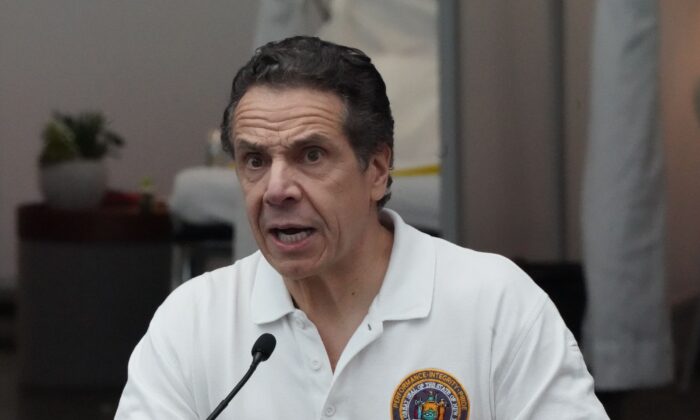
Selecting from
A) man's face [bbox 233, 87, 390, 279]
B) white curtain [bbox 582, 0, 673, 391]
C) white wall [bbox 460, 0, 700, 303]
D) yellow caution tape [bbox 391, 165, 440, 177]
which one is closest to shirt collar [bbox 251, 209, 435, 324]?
man's face [bbox 233, 87, 390, 279]

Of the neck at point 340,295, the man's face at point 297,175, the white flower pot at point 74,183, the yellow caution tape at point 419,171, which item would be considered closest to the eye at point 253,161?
the man's face at point 297,175

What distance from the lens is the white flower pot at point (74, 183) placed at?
4402 millimetres

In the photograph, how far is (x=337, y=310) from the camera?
2.40m

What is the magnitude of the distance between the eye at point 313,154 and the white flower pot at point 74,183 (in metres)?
2.22

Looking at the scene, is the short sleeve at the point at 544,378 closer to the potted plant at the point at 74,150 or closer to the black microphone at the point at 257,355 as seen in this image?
the black microphone at the point at 257,355

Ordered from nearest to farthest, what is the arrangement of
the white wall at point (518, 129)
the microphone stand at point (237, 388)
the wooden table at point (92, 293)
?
the microphone stand at point (237, 388) < the white wall at point (518, 129) < the wooden table at point (92, 293)

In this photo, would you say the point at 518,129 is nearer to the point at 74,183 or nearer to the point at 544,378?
the point at 74,183

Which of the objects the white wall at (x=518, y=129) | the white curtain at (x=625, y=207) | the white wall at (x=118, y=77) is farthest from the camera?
the white wall at (x=118, y=77)

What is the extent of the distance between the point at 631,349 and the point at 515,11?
89 centimetres

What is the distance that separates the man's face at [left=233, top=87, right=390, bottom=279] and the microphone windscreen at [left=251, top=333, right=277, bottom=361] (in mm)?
104

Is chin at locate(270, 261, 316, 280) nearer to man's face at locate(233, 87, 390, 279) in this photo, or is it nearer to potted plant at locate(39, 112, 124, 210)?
man's face at locate(233, 87, 390, 279)

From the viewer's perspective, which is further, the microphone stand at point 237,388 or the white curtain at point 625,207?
the white curtain at point 625,207

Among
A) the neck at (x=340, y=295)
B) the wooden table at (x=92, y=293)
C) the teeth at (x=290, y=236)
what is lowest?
the wooden table at (x=92, y=293)

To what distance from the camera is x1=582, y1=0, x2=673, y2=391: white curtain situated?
3541 mm
